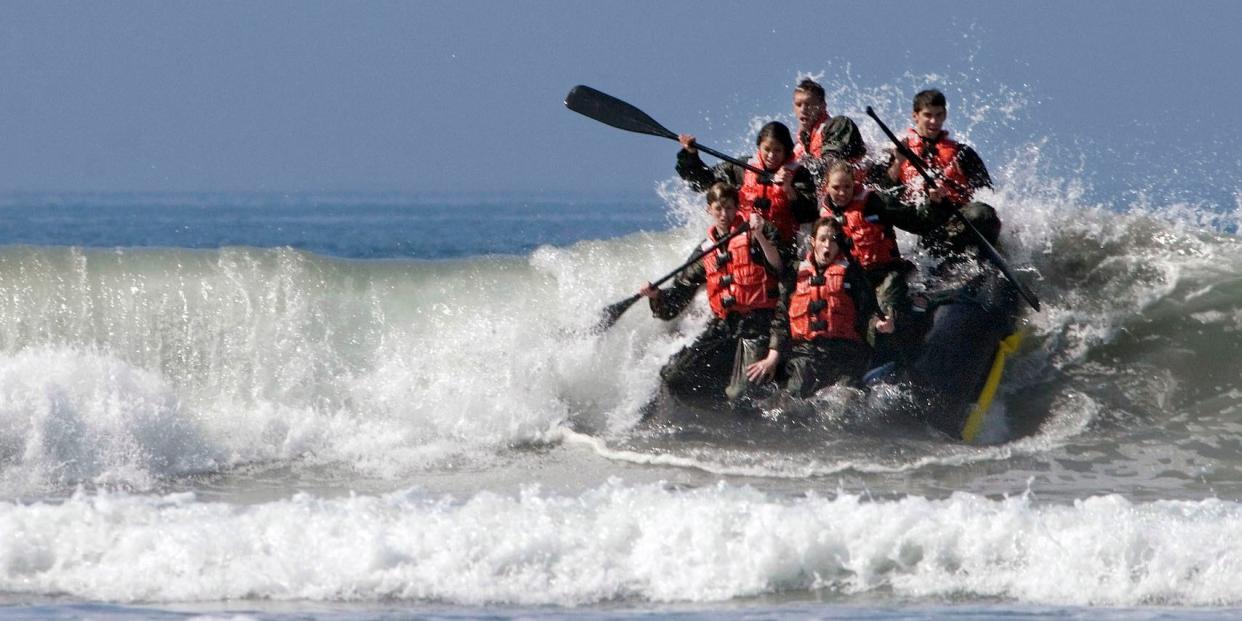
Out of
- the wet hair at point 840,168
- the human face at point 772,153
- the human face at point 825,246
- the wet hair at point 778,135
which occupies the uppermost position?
the wet hair at point 778,135

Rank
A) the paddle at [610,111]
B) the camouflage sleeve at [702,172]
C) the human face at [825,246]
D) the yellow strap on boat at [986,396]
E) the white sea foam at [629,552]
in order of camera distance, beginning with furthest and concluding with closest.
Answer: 1. the paddle at [610,111]
2. the camouflage sleeve at [702,172]
3. the yellow strap on boat at [986,396]
4. the human face at [825,246]
5. the white sea foam at [629,552]

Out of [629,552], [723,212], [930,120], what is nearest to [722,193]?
[723,212]

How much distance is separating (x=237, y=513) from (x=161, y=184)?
7118 cm

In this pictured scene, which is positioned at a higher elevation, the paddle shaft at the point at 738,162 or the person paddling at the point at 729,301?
the paddle shaft at the point at 738,162

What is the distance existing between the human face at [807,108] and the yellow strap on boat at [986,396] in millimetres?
1678

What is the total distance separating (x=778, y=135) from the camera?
336 inches

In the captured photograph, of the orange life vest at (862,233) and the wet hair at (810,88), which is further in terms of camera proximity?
the wet hair at (810,88)

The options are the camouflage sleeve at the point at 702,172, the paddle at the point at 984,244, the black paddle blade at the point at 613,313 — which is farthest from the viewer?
the black paddle blade at the point at 613,313

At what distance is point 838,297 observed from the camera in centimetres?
823

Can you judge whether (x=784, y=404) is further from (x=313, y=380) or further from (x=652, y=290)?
(x=313, y=380)

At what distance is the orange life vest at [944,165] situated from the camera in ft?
28.6

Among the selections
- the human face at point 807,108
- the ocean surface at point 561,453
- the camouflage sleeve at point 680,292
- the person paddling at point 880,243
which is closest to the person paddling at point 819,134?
the human face at point 807,108

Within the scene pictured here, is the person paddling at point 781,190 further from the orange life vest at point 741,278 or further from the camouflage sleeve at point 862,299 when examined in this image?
the camouflage sleeve at point 862,299

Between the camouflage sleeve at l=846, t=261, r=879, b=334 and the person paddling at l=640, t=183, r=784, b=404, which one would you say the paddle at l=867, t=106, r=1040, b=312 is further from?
the person paddling at l=640, t=183, r=784, b=404
